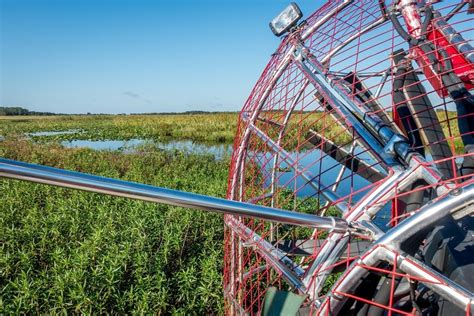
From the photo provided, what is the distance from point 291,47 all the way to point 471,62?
2.42ft

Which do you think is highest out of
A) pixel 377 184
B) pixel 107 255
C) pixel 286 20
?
pixel 286 20

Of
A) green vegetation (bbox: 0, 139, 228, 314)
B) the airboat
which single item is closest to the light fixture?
the airboat

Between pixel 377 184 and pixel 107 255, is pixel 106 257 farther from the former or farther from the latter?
pixel 377 184

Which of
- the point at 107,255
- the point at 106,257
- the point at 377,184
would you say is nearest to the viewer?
the point at 377,184

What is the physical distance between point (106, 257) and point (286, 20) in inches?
113

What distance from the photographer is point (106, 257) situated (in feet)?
11.7

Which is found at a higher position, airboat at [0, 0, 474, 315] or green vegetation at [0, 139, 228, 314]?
airboat at [0, 0, 474, 315]

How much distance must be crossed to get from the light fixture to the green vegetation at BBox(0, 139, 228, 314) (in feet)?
8.06

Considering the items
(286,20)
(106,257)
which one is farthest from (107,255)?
(286,20)

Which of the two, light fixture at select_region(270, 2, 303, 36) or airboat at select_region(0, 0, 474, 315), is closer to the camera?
airboat at select_region(0, 0, 474, 315)

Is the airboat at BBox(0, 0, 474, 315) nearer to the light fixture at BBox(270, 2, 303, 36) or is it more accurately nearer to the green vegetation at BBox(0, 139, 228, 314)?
the light fixture at BBox(270, 2, 303, 36)

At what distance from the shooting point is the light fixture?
1708 millimetres

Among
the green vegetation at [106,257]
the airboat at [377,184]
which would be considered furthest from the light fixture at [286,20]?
the green vegetation at [106,257]

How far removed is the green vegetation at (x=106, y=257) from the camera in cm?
317
